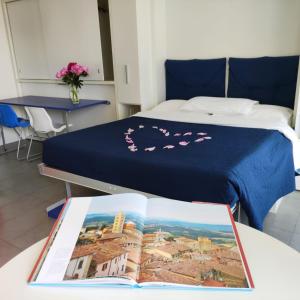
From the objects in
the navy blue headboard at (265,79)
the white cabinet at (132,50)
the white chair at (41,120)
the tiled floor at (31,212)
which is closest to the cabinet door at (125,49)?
the white cabinet at (132,50)

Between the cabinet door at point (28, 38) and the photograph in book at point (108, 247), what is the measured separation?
4117 mm

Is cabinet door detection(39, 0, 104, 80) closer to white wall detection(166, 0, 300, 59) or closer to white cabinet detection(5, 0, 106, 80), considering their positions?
white cabinet detection(5, 0, 106, 80)

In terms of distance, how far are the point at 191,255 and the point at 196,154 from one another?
4.10 feet

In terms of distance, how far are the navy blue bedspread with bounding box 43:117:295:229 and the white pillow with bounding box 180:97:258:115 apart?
0.41 m

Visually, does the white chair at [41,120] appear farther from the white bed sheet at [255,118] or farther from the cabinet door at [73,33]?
the white bed sheet at [255,118]

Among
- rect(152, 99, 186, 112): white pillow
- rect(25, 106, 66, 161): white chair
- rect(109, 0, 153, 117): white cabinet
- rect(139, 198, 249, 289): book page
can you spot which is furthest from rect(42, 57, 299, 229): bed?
rect(25, 106, 66, 161): white chair

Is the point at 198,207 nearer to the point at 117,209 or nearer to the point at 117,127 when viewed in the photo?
the point at 117,209

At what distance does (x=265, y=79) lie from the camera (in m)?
3.14

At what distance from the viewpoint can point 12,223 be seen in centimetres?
250

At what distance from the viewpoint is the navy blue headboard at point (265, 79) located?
300 centimetres

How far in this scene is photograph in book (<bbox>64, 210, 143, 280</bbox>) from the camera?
26.9 inches

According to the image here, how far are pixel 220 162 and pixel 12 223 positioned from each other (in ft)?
5.85

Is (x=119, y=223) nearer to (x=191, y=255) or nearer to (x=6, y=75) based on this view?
(x=191, y=255)

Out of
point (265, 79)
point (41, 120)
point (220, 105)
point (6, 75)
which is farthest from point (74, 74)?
point (265, 79)
